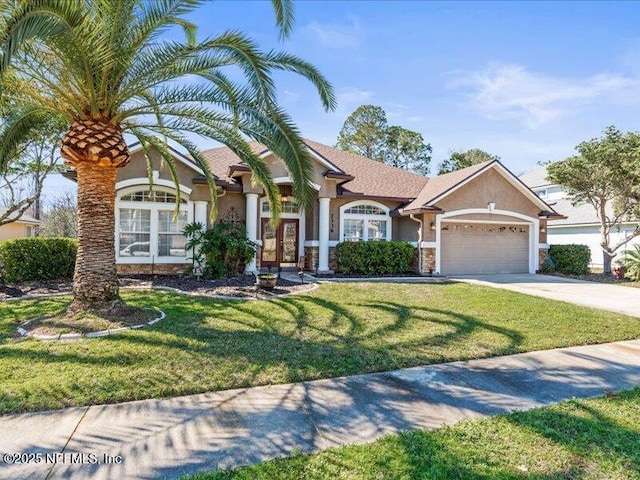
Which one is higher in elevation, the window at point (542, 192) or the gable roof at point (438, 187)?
the window at point (542, 192)

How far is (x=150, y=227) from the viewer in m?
15.3

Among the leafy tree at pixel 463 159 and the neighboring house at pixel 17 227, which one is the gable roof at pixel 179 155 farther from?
the leafy tree at pixel 463 159

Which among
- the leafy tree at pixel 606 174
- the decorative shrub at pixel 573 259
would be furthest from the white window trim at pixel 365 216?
the leafy tree at pixel 606 174

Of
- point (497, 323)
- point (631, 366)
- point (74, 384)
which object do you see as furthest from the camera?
point (497, 323)

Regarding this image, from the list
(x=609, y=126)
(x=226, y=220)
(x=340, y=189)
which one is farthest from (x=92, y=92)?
(x=609, y=126)

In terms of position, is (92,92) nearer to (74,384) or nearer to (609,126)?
(74,384)

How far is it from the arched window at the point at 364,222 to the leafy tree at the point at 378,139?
795 inches

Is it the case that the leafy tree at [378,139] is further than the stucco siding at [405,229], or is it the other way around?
the leafy tree at [378,139]

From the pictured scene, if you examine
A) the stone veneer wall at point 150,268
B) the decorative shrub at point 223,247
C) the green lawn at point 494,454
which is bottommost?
the green lawn at point 494,454

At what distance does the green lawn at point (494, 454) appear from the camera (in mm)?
3223

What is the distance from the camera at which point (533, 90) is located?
48.4 ft

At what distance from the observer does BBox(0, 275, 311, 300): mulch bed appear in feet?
36.4

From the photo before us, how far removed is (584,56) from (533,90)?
7.71 ft

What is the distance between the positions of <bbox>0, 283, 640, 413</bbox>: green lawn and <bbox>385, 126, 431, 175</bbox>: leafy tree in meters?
29.5
